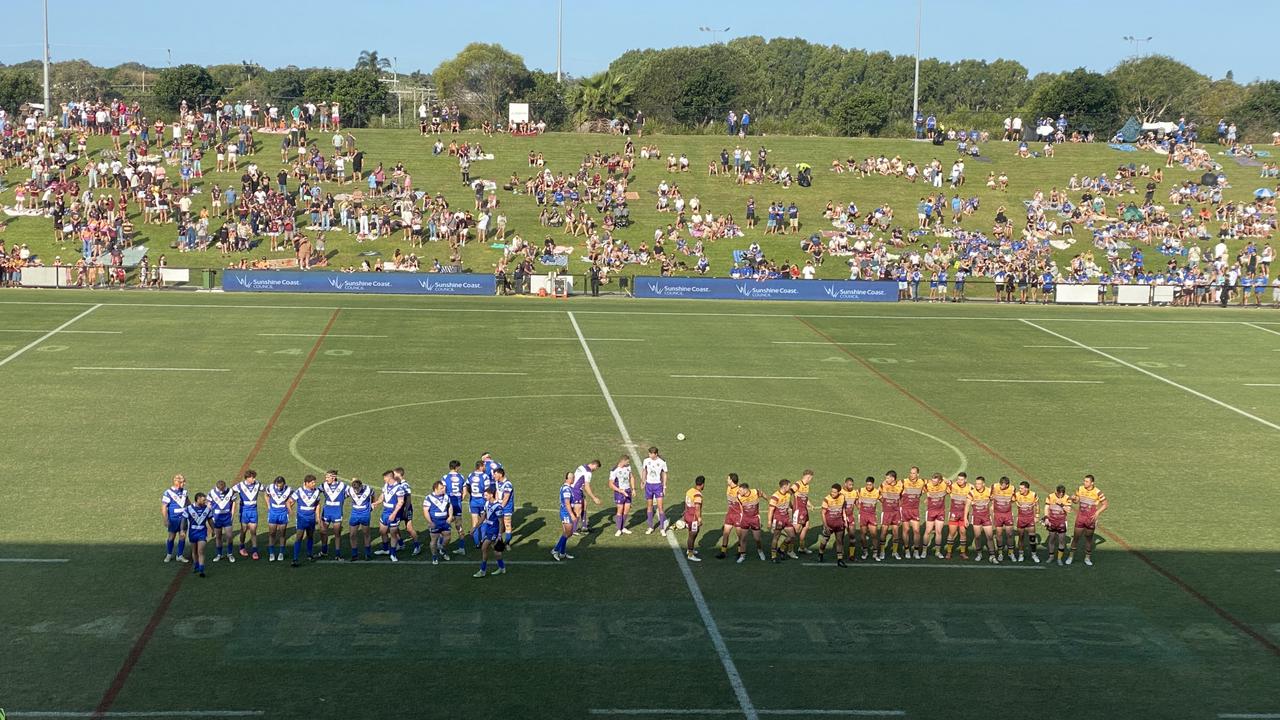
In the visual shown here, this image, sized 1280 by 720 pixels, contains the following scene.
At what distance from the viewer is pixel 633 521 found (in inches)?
1011

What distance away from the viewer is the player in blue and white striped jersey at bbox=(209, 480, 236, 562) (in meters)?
22.0

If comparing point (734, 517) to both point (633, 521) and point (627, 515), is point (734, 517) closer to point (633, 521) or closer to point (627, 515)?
point (627, 515)

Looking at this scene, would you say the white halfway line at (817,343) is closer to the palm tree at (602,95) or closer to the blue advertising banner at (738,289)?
the blue advertising banner at (738,289)

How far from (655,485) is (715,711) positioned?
27.3 feet

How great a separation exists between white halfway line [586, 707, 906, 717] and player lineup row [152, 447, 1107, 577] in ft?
18.6

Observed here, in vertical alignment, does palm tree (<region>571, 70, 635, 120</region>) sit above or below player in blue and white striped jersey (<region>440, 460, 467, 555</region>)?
above

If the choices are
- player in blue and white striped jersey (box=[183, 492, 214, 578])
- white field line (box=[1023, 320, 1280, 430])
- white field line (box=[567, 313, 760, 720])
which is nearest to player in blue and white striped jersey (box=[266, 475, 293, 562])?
player in blue and white striped jersey (box=[183, 492, 214, 578])

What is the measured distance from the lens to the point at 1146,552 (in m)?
24.3

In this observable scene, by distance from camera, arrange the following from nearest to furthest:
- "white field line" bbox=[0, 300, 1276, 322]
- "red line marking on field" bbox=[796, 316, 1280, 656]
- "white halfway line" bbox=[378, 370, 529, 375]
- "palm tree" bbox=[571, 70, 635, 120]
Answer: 1. "red line marking on field" bbox=[796, 316, 1280, 656]
2. "white halfway line" bbox=[378, 370, 529, 375]
3. "white field line" bbox=[0, 300, 1276, 322]
4. "palm tree" bbox=[571, 70, 635, 120]

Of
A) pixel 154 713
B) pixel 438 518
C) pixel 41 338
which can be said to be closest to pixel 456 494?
pixel 438 518

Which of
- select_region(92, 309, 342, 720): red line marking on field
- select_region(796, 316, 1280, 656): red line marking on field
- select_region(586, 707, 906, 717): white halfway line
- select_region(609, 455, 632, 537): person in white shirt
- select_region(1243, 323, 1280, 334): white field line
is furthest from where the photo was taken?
select_region(1243, 323, 1280, 334): white field line

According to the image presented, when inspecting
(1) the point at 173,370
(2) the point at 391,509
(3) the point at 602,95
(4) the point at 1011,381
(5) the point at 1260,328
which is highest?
(3) the point at 602,95

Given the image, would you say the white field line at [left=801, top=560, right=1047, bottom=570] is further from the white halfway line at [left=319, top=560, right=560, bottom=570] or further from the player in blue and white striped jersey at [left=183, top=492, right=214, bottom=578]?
the player in blue and white striped jersey at [left=183, top=492, right=214, bottom=578]

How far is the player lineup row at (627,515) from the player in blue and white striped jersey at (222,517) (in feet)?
0.06
